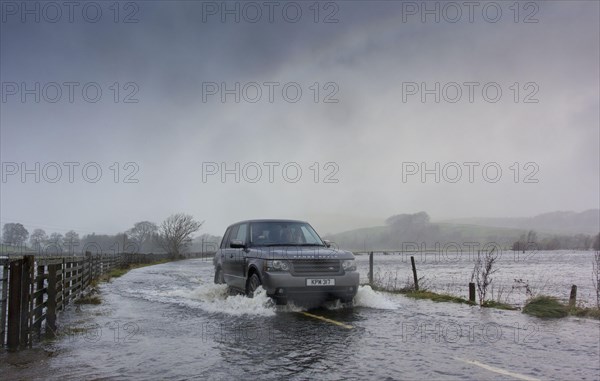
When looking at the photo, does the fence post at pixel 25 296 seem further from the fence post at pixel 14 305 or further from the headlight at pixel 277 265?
the headlight at pixel 277 265

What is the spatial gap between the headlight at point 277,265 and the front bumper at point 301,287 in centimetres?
9

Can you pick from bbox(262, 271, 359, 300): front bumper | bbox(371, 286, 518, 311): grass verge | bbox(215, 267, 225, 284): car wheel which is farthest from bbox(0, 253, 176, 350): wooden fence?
bbox(371, 286, 518, 311): grass verge

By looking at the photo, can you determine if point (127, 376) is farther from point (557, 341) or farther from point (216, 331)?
point (557, 341)

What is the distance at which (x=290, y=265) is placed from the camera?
9.78 m

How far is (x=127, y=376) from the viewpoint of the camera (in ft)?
17.9

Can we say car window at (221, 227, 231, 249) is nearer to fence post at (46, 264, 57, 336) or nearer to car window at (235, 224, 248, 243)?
car window at (235, 224, 248, 243)

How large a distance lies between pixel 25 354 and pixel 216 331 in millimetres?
2868

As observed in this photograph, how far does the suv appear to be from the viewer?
31.8 feet

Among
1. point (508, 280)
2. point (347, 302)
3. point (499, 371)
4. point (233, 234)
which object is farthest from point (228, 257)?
point (508, 280)

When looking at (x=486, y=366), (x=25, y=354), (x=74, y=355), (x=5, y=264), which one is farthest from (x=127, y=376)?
(x=486, y=366)

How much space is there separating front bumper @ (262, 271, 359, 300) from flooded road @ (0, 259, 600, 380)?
0.35m

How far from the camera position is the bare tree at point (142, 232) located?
4414 inches

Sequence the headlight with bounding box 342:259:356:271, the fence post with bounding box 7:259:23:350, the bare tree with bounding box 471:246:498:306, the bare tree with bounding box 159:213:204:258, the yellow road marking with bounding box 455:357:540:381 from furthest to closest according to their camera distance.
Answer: the bare tree with bounding box 159:213:204:258
the bare tree with bounding box 471:246:498:306
the headlight with bounding box 342:259:356:271
the fence post with bounding box 7:259:23:350
the yellow road marking with bounding box 455:357:540:381

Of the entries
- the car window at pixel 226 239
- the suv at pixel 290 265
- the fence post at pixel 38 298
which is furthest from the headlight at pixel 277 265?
the fence post at pixel 38 298
